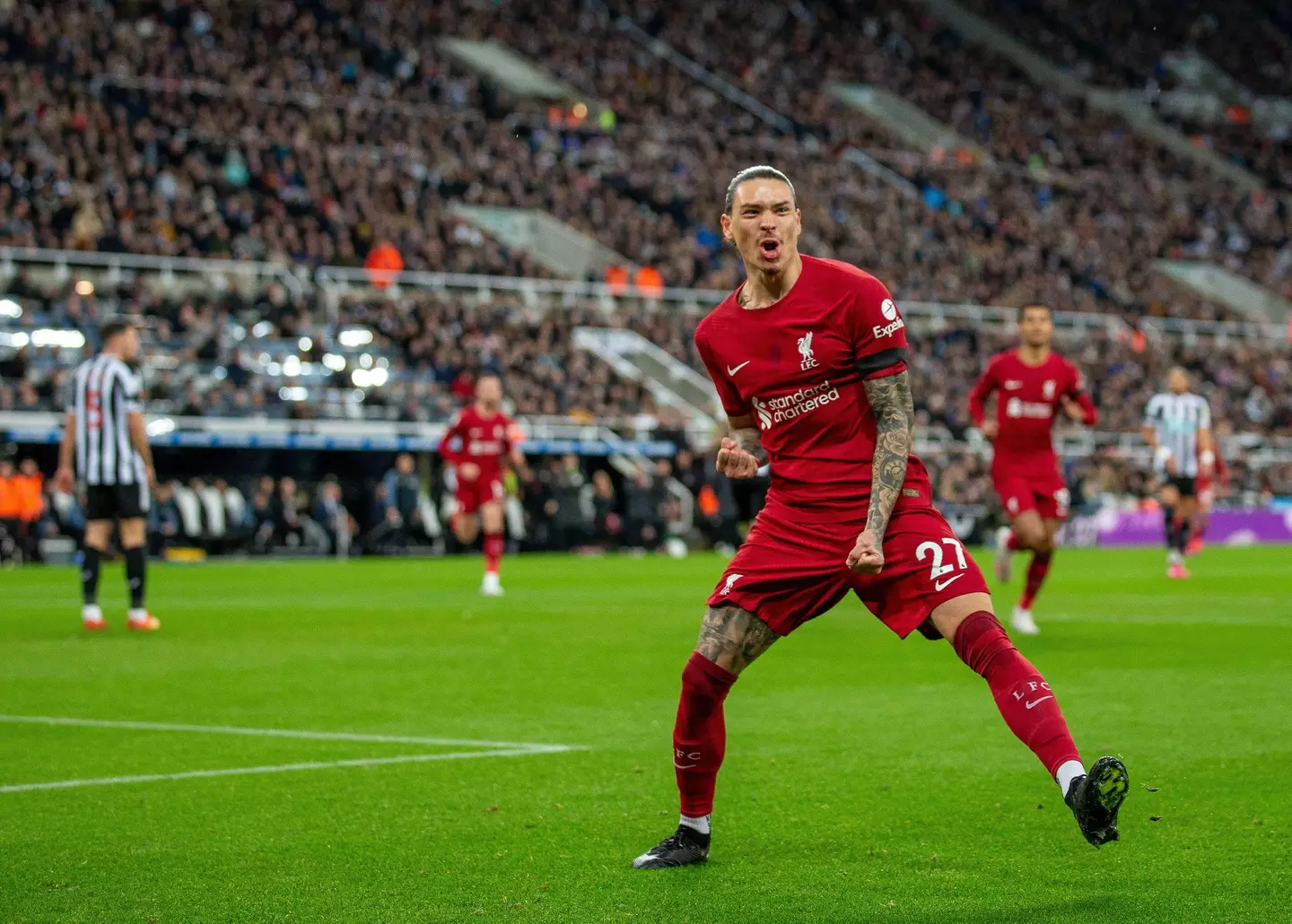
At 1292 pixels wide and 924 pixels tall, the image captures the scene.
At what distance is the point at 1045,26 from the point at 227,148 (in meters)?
37.4

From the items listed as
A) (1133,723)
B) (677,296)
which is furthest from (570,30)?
(1133,723)

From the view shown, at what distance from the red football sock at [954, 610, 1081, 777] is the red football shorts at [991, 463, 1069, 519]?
325 inches

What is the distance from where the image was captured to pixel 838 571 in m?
5.36

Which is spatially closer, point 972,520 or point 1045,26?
point 972,520

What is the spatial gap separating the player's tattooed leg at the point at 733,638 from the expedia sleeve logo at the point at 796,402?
0.63 meters

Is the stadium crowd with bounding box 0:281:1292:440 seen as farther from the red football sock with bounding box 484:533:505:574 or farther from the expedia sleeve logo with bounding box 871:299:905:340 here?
the expedia sleeve logo with bounding box 871:299:905:340

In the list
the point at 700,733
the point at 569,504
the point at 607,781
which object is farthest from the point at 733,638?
the point at 569,504

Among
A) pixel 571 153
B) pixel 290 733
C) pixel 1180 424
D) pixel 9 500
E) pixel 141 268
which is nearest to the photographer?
pixel 290 733

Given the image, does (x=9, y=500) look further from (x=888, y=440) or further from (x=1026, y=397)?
(x=888, y=440)

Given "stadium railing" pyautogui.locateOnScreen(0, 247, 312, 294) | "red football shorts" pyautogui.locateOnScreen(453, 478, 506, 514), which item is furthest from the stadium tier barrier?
"red football shorts" pyautogui.locateOnScreen(453, 478, 506, 514)

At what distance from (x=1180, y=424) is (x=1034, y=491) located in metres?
10.2

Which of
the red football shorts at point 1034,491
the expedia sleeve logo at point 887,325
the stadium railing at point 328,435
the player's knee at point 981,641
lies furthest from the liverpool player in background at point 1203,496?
the player's knee at point 981,641

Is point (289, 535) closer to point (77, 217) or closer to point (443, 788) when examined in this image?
point (77, 217)

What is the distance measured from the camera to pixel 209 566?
27.9 meters
